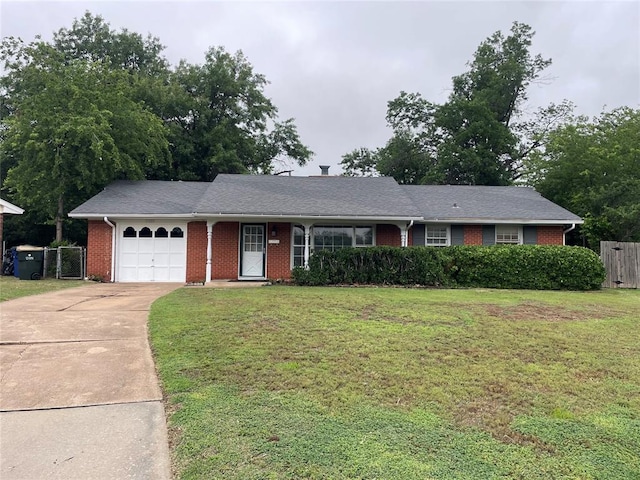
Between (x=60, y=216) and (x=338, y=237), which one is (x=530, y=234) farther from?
(x=60, y=216)

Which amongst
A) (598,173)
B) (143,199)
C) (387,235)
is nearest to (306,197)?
(387,235)

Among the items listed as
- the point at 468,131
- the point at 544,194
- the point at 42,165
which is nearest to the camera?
the point at 42,165

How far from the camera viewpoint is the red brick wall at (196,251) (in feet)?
50.7

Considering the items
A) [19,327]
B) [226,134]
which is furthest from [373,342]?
[226,134]

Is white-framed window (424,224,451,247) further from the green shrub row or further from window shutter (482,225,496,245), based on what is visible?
the green shrub row

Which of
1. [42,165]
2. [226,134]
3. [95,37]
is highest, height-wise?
[95,37]

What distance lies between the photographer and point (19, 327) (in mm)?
6762

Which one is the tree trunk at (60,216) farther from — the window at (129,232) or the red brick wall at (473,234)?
the red brick wall at (473,234)

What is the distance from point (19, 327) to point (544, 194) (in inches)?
882

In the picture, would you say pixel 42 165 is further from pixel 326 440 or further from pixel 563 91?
pixel 563 91

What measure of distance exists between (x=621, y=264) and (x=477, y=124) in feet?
49.1

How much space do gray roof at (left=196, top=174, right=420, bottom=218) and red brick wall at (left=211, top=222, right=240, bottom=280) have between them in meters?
1.13

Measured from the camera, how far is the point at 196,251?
15508 mm

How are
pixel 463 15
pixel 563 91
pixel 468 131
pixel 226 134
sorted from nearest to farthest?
1. pixel 463 15
2. pixel 226 134
3. pixel 468 131
4. pixel 563 91
